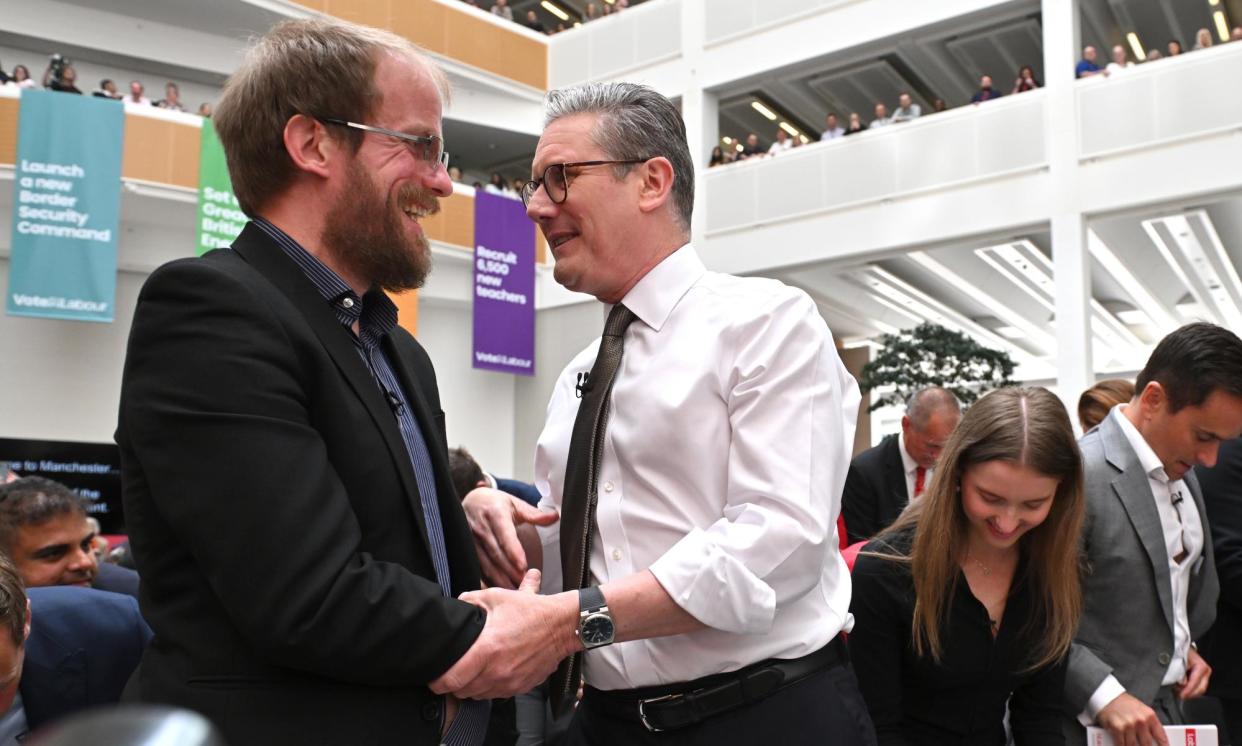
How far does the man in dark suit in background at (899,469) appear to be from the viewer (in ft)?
19.0

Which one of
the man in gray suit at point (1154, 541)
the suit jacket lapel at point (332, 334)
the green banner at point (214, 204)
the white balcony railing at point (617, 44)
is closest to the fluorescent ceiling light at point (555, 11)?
the white balcony railing at point (617, 44)

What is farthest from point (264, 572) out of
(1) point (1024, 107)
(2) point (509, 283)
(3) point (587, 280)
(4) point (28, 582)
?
(2) point (509, 283)

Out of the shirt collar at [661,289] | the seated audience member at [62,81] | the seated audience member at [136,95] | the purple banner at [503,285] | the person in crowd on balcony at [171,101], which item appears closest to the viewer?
the shirt collar at [661,289]

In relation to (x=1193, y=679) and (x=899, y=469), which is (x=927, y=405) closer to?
(x=899, y=469)

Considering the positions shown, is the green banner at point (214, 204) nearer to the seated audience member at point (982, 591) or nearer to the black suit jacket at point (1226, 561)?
the black suit jacket at point (1226, 561)

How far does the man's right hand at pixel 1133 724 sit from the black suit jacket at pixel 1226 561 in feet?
2.70

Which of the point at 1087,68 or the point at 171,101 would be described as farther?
the point at 171,101

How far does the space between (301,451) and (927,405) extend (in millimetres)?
4915

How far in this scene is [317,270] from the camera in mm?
1698

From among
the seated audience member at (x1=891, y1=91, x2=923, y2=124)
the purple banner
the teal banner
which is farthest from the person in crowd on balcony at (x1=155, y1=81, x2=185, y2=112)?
the seated audience member at (x1=891, y1=91, x2=923, y2=124)

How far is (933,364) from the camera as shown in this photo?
47.8 ft

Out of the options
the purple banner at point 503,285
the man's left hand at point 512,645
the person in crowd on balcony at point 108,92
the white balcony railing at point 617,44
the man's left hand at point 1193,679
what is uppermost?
the white balcony railing at point 617,44

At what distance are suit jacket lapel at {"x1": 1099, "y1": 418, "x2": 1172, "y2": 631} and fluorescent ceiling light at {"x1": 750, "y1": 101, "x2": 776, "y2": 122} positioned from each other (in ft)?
59.0

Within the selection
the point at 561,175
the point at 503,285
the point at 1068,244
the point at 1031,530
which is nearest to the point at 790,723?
the point at 561,175
